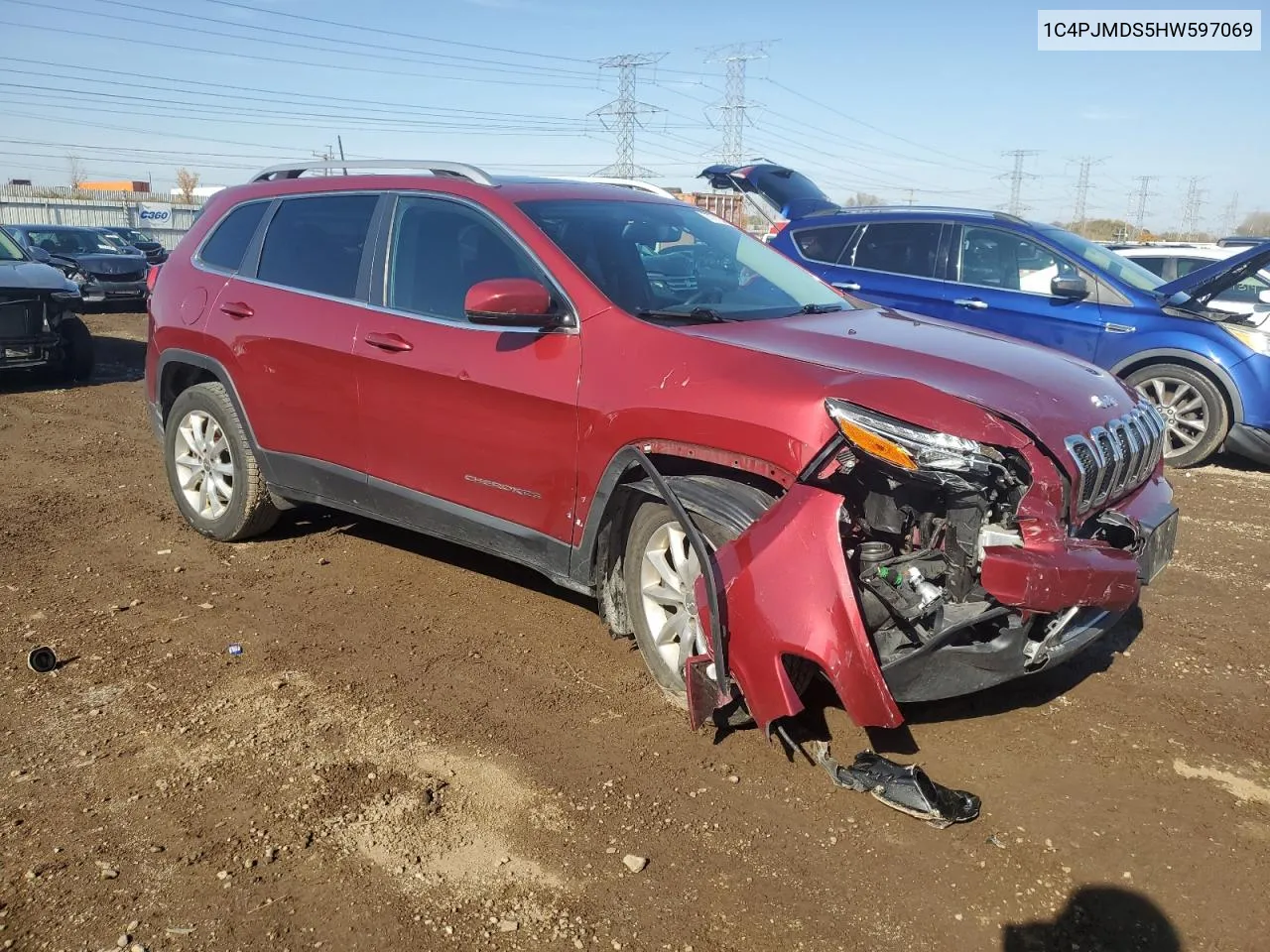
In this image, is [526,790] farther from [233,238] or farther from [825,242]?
[825,242]

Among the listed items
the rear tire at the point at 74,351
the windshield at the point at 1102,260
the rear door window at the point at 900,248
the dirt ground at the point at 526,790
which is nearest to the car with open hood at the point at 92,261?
the rear tire at the point at 74,351

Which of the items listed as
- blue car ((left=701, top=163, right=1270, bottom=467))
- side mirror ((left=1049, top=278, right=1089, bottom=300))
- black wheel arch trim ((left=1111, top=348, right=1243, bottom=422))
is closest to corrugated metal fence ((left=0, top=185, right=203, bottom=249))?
blue car ((left=701, top=163, right=1270, bottom=467))

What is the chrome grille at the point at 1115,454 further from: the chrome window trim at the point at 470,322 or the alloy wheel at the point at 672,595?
the chrome window trim at the point at 470,322

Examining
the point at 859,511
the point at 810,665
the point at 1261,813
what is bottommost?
the point at 1261,813

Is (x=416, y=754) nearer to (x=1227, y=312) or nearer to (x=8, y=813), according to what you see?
(x=8, y=813)

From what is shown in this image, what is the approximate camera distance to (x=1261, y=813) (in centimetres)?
311

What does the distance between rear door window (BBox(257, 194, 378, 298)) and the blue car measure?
379 centimetres

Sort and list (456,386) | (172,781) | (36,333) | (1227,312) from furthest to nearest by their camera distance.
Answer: (36,333), (1227,312), (456,386), (172,781)

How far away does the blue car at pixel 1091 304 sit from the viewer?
7.68 meters

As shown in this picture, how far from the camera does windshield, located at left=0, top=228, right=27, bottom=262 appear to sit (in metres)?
10.5

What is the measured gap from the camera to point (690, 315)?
12.5 ft

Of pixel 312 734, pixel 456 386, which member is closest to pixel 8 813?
pixel 312 734

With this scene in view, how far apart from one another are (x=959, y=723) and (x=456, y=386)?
2264 mm

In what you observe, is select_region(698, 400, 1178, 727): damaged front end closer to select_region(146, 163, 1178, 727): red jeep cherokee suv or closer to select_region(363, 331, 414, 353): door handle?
select_region(146, 163, 1178, 727): red jeep cherokee suv
